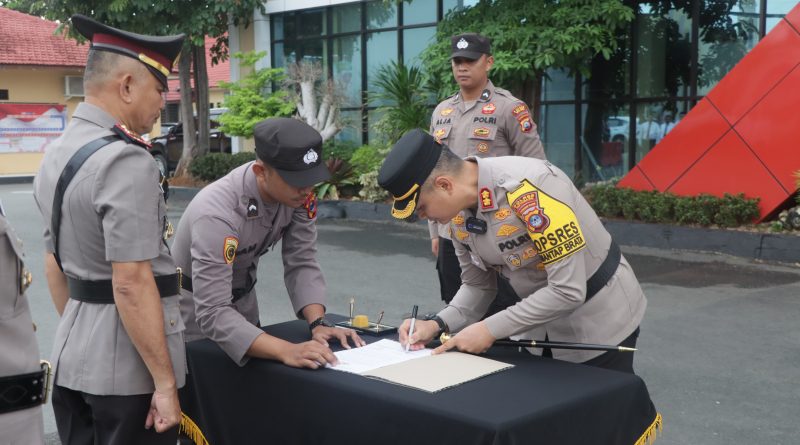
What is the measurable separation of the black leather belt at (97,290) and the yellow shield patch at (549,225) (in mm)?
1150

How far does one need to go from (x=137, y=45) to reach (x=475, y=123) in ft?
10.2

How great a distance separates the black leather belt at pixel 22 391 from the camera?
6.55 feet

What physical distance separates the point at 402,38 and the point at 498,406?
49.3ft

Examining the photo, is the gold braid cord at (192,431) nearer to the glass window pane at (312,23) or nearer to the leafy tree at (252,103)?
the leafy tree at (252,103)

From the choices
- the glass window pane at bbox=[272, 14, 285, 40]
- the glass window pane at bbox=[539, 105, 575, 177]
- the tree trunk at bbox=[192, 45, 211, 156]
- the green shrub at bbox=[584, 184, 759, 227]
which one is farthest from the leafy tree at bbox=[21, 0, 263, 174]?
the green shrub at bbox=[584, 184, 759, 227]

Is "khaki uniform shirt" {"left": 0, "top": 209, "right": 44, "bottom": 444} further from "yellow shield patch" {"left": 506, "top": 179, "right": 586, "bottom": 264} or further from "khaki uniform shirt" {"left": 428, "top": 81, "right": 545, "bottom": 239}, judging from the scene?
"khaki uniform shirt" {"left": 428, "top": 81, "right": 545, "bottom": 239}

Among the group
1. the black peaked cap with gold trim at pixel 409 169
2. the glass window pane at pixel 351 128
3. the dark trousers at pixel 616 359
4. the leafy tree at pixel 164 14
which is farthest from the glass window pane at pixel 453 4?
the black peaked cap with gold trim at pixel 409 169

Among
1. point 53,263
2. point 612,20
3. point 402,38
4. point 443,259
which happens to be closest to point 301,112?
point 402,38

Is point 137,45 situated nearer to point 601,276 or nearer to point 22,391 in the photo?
point 22,391

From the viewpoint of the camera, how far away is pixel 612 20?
1143cm

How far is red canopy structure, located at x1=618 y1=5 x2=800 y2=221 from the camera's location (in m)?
9.92

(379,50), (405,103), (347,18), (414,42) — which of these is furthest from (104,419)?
(347,18)

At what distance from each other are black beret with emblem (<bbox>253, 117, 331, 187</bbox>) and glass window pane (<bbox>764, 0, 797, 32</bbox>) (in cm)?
1084

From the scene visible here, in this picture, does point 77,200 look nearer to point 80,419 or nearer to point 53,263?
point 53,263
